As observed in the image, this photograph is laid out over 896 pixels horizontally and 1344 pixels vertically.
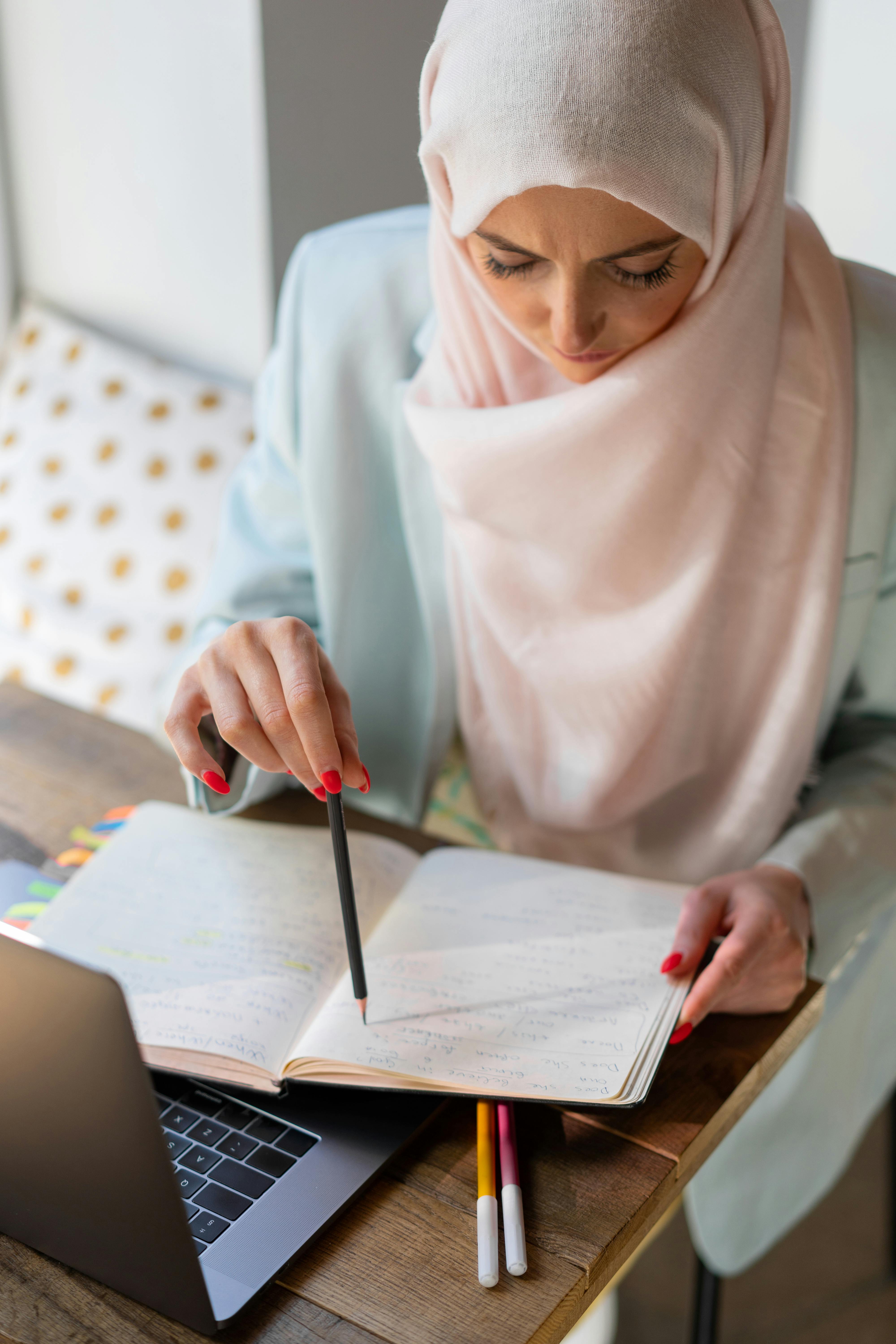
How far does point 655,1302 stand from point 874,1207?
371 millimetres

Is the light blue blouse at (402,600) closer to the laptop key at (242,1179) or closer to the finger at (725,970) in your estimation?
the finger at (725,970)

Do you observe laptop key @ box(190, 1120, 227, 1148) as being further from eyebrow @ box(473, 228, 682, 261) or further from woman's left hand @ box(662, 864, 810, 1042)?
eyebrow @ box(473, 228, 682, 261)

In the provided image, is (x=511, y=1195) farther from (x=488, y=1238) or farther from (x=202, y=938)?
(x=202, y=938)

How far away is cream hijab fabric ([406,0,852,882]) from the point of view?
2.27ft

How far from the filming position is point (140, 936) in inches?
30.2

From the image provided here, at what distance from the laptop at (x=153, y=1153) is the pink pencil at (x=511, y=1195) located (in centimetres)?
4

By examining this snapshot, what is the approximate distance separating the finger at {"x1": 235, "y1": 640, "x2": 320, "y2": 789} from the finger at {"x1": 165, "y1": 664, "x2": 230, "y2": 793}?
→ 0.04 metres

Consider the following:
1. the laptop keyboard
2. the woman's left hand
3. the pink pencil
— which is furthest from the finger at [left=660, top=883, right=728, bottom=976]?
the laptop keyboard

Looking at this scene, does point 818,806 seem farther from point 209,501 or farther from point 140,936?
point 209,501

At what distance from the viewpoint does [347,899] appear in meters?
0.67

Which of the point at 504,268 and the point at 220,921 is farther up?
the point at 504,268

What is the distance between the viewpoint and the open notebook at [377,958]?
2.16ft

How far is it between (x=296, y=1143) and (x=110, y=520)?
4.20ft

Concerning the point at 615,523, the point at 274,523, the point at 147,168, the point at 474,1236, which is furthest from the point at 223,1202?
the point at 147,168
